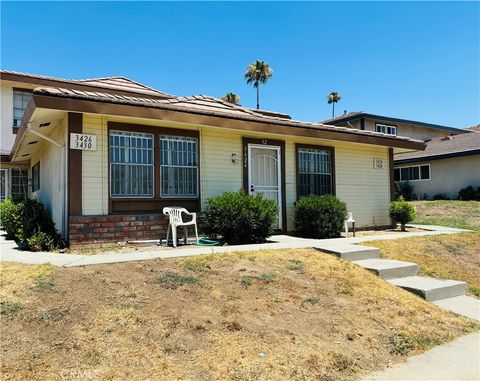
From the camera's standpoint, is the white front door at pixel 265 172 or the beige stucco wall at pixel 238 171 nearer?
the beige stucco wall at pixel 238 171

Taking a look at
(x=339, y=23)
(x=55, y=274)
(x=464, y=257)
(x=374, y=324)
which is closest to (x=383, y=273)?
(x=374, y=324)

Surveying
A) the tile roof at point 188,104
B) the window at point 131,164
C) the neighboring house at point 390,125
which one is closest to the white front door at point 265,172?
the tile roof at point 188,104

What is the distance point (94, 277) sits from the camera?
5.12m

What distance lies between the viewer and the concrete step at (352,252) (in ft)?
23.1

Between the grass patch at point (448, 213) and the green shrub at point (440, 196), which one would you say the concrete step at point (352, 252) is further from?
the green shrub at point (440, 196)

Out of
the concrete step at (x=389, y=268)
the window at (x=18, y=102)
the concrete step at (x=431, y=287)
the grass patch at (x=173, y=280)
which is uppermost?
the window at (x=18, y=102)

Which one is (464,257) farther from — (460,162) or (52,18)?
(460,162)

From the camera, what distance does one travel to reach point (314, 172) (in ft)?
37.5

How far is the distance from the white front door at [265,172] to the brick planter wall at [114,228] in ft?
9.09

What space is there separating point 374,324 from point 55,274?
4095 millimetres

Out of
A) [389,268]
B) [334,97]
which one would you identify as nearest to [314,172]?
[389,268]

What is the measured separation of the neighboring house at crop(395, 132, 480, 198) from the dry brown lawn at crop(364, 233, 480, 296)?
44.5 ft

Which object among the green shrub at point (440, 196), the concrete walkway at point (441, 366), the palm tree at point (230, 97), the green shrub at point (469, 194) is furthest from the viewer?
the palm tree at point (230, 97)

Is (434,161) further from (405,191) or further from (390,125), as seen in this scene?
(390,125)
